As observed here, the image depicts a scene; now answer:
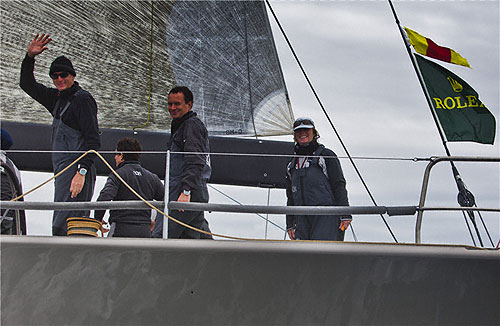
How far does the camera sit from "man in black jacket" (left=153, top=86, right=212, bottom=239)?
345cm

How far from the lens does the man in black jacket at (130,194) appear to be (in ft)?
11.5

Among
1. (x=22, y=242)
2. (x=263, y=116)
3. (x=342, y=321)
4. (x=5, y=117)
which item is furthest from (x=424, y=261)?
(x=5, y=117)

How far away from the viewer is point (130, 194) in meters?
3.60

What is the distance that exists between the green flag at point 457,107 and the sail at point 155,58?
7.12 ft

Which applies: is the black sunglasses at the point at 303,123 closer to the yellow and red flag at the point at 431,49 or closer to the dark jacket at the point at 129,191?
the dark jacket at the point at 129,191

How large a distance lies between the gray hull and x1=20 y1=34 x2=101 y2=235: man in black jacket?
740 mm

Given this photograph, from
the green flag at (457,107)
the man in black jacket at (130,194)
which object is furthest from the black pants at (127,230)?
the green flag at (457,107)

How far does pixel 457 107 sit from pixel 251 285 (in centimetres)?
205

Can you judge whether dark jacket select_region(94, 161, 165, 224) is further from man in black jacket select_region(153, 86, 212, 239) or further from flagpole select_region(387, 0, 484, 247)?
flagpole select_region(387, 0, 484, 247)

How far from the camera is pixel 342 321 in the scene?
2.74m

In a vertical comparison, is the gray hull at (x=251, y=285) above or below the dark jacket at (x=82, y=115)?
below

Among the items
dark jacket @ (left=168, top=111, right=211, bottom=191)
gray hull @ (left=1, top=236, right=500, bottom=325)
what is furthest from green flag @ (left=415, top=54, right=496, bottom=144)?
dark jacket @ (left=168, top=111, right=211, bottom=191)

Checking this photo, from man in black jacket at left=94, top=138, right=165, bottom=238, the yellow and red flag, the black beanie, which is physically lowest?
man in black jacket at left=94, top=138, right=165, bottom=238

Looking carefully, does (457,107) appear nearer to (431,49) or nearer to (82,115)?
(431,49)
